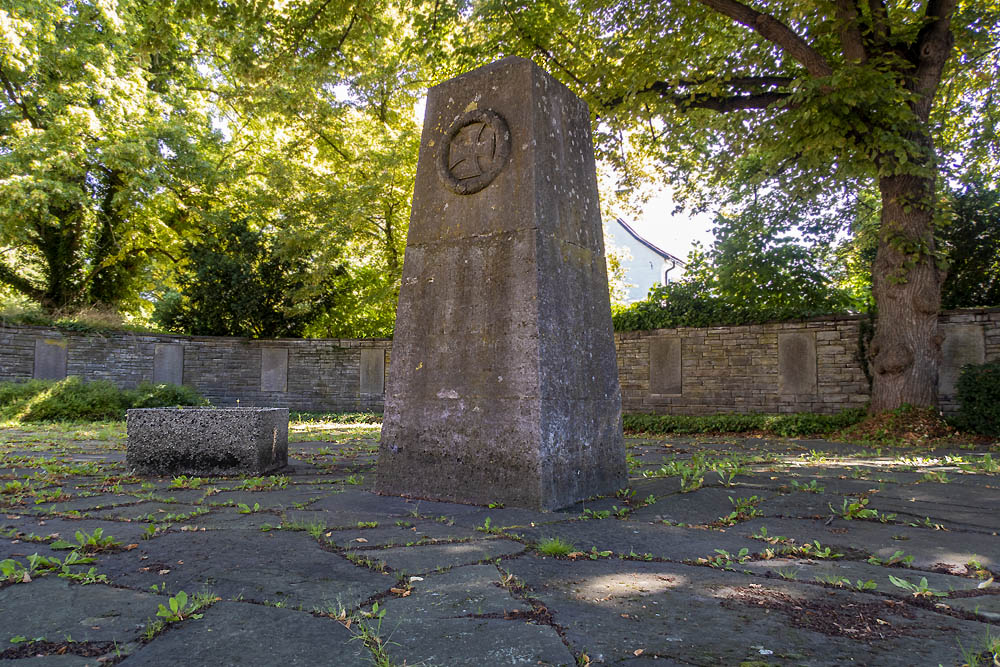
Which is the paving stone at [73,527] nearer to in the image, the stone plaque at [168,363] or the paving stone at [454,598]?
the paving stone at [454,598]

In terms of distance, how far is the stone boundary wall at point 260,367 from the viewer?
1580 cm

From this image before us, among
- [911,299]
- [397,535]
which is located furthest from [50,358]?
[911,299]

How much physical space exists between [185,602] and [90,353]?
1634 centimetres

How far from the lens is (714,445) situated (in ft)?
28.3

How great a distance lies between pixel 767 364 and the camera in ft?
38.9

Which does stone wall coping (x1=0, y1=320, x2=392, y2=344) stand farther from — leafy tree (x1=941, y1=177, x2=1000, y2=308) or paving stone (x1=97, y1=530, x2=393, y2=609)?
paving stone (x1=97, y1=530, x2=393, y2=609)

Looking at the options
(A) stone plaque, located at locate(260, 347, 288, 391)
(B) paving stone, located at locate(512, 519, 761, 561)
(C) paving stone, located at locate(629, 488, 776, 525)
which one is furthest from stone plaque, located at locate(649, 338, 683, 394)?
(B) paving stone, located at locate(512, 519, 761, 561)

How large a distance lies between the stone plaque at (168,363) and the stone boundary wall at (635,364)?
3 centimetres

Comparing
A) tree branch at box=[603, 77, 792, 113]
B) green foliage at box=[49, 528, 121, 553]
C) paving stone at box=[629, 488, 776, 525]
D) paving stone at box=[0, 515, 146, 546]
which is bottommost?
paving stone at box=[629, 488, 776, 525]

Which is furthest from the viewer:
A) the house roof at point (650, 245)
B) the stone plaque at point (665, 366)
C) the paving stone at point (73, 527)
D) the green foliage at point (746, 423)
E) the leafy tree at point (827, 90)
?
the house roof at point (650, 245)

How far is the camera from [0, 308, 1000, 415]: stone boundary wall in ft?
36.1

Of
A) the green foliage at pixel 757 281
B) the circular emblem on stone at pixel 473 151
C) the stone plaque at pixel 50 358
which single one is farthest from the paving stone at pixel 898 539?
the stone plaque at pixel 50 358

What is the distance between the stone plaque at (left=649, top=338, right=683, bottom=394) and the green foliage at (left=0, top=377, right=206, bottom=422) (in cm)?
1019

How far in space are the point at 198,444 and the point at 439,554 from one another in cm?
319
